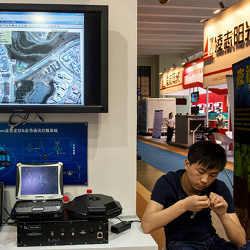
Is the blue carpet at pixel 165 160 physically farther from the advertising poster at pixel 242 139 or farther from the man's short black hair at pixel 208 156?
the man's short black hair at pixel 208 156

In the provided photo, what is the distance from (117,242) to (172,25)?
9848 mm

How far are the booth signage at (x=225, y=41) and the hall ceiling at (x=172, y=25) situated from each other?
2.23m

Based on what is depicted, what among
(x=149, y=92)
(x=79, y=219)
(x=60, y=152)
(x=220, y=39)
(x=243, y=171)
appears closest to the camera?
(x=79, y=219)

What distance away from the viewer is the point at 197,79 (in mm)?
10070

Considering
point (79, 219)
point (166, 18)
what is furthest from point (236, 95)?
point (166, 18)

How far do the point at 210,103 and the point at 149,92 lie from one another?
3.58 metres

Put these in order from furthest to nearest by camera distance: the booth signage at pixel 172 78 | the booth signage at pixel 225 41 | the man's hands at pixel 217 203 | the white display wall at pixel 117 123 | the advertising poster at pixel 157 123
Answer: the advertising poster at pixel 157 123 → the booth signage at pixel 172 78 → the booth signage at pixel 225 41 → the white display wall at pixel 117 123 → the man's hands at pixel 217 203

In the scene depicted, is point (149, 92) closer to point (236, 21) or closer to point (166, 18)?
point (166, 18)

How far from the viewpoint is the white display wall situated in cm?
164

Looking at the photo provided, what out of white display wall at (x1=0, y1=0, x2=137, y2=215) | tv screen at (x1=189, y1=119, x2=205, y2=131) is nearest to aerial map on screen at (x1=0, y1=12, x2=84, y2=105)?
white display wall at (x1=0, y1=0, x2=137, y2=215)

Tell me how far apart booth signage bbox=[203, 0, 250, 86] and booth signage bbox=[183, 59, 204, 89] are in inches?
134

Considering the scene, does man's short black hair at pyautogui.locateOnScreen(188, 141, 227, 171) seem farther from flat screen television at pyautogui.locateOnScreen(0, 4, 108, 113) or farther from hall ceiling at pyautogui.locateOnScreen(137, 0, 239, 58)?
hall ceiling at pyautogui.locateOnScreen(137, 0, 239, 58)

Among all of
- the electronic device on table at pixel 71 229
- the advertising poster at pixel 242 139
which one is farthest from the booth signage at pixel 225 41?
the electronic device on table at pixel 71 229

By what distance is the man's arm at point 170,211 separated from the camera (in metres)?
1.36
